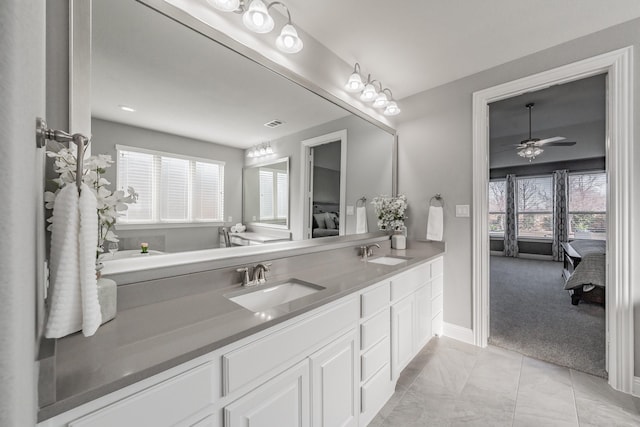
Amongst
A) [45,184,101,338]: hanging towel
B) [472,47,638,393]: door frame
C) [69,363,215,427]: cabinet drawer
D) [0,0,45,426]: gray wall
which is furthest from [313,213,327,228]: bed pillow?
[472,47,638,393]: door frame

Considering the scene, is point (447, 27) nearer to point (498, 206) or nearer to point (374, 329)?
point (374, 329)

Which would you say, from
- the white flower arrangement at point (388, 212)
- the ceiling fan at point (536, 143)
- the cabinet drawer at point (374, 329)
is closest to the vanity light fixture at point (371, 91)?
the white flower arrangement at point (388, 212)

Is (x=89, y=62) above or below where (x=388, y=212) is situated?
above

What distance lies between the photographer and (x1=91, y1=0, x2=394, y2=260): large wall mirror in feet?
3.33

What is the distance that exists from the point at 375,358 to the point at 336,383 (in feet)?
1.28

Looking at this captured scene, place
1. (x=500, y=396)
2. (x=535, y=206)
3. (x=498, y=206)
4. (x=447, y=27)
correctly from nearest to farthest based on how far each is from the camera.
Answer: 1. (x=500, y=396)
2. (x=447, y=27)
3. (x=535, y=206)
4. (x=498, y=206)

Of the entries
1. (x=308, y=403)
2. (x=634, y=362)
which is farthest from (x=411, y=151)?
(x=308, y=403)

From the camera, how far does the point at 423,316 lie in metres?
2.10

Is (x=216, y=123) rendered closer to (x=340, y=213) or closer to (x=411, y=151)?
(x=340, y=213)

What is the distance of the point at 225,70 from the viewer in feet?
4.43

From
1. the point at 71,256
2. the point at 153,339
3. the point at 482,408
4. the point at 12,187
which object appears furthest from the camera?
the point at 482,408

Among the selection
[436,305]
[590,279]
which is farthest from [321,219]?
[590,279]

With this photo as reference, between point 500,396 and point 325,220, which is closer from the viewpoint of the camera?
point 500,396

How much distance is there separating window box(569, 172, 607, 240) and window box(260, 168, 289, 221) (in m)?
7.24
